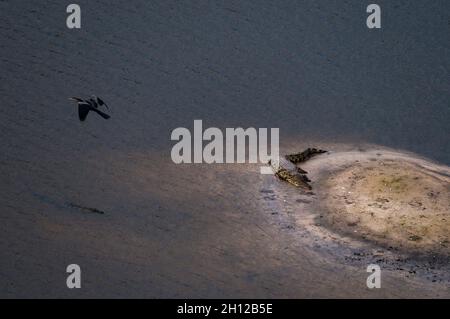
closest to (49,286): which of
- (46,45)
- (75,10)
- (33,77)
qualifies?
(33,77)

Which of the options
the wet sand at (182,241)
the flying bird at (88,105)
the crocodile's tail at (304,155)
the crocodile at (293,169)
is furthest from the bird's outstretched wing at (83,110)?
the crocodile's tail at (304,155)

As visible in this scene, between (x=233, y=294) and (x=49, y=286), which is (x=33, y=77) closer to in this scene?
(x=49, y=286)

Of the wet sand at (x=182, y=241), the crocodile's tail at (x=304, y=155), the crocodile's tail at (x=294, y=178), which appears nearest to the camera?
the wet sand at (x=182, y=241)

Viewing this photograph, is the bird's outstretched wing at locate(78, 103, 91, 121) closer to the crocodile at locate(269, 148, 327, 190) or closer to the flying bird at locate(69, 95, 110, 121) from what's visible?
the flying bird at locate(69, 95, 110, 121)

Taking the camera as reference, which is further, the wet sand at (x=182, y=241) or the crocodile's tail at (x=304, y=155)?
the crocodile's tail at (x=304, y=155)

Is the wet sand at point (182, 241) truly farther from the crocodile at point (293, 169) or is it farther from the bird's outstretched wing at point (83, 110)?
the bird's outstretched wing at point (83, 110)

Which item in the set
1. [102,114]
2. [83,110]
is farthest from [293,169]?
[83,110]

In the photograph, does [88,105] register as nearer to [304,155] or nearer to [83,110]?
[83,110]
